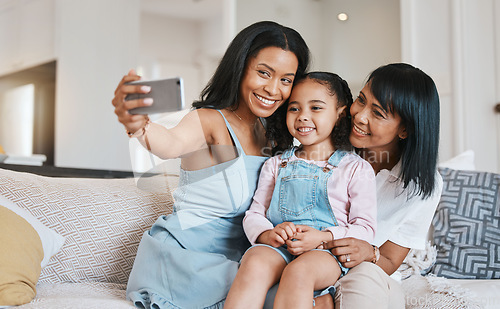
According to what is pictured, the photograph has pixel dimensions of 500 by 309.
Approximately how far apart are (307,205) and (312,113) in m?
0.24

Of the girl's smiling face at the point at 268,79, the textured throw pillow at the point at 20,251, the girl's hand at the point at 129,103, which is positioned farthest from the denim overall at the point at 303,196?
the textured throw pillow at the point at 20,251

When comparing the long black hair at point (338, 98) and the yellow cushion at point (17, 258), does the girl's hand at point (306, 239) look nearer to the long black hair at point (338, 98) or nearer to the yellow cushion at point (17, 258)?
the long black hair at point (338, 98)

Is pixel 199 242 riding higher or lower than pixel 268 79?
lower

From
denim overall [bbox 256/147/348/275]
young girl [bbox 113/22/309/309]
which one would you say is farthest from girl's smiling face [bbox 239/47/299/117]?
denim overall [bbox 256/147/348/275]

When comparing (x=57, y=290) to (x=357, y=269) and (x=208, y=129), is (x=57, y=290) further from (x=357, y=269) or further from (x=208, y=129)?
(x=357, y=269)

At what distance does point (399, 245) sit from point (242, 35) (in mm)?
693

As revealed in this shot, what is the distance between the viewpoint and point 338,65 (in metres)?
3.29

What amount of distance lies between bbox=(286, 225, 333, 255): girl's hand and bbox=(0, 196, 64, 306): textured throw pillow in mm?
615

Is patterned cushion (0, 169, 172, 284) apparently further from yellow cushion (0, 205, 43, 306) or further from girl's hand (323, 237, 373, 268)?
girl's hand (323, 237, 373, 268)

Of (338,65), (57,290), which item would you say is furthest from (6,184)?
(338,65)

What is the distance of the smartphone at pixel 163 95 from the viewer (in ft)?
2.71

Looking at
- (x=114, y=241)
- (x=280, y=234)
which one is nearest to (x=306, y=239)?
(x=280, y=234)

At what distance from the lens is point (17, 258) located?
1110 mm

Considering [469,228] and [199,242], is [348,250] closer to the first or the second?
[199,242]
